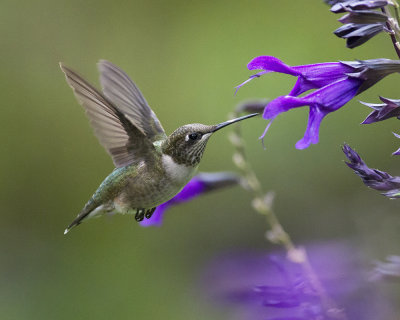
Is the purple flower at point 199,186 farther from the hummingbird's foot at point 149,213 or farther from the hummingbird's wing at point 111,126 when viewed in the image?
the hummingbird's wing at point 111,126

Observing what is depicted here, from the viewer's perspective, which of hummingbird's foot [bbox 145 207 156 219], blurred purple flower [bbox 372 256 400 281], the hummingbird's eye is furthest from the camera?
hummingbird's foot [bbox 145 207 156 219]

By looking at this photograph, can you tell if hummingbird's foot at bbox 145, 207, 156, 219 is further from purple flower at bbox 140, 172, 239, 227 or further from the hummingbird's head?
the hummingbird's head

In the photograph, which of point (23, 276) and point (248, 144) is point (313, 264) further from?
point (23, 276)

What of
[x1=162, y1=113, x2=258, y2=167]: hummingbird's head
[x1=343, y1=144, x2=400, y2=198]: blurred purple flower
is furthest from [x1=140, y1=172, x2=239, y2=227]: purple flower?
[x1=343, y1=144, x2=400, y2=198]: blurred purple flower

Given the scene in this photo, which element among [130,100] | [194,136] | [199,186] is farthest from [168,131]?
[194,136]

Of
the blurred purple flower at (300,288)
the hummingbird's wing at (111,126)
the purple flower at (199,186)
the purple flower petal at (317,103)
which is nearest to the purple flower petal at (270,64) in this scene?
the purple flower petal at (317,103)

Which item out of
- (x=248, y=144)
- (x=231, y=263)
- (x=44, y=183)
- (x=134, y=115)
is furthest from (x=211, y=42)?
(x=134, y=115)
